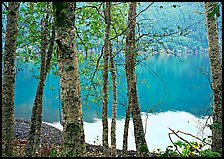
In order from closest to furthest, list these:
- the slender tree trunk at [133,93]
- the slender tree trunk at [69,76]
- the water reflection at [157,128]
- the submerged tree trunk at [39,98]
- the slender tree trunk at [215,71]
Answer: the slender tree trunk at [69,76] < the slender tree trunk at [215,71] < the slender tree trunk at [133,93] < the submerged tree trunk at [39,98] < the water reflection at [157,128]

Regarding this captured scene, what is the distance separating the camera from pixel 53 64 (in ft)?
33.8

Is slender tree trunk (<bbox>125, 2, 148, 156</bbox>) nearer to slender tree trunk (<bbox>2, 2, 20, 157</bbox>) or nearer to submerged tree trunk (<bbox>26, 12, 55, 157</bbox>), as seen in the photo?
submerged tree trunk (<bbox>26, 12, 55, 157</bbox>)

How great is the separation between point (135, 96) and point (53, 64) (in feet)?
11.8

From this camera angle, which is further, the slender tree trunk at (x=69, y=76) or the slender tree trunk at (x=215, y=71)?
the slender tree trunk at (x=215, y=71)

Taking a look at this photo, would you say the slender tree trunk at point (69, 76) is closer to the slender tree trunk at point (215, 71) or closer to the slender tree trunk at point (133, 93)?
the slender tree trunk at point (215, 71)

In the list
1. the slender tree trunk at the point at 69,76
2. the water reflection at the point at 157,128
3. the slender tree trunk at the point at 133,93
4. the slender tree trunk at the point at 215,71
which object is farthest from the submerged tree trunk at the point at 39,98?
the water reflection at the point at 157,128

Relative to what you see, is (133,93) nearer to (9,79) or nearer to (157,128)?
(9,79)

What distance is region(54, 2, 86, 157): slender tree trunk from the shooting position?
3.84 m

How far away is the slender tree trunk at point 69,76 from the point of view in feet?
12.6

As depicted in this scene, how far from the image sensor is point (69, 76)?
3844 millimetres

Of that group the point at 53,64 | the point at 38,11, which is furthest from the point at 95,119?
the point at 38,11

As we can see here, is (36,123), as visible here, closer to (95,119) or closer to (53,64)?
(53,64)

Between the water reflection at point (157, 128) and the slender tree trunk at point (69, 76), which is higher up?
the slender tree trunk at point (69, 76)

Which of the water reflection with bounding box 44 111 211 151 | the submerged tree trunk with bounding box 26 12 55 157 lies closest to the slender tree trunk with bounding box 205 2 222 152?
the submerged tree trunk with bounding box 26 12 55 157
